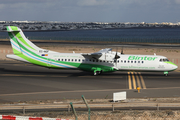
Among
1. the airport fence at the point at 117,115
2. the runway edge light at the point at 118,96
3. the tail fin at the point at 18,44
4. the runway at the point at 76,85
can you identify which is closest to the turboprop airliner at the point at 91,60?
the tail fin at the point at 18,44

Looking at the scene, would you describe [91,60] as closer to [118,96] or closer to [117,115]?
[118,96]

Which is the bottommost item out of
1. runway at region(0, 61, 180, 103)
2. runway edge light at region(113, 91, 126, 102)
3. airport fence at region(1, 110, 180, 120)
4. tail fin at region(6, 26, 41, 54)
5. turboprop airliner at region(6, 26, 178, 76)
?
airport fence at region(1, 110, 180, 120)

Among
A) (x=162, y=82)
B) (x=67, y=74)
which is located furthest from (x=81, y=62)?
(x=162, y=82)

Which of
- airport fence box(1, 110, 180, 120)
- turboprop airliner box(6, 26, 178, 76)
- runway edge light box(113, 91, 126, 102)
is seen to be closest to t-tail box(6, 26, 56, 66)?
turboprop airliner box(6, 26, 178, 76)

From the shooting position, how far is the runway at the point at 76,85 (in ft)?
95.3

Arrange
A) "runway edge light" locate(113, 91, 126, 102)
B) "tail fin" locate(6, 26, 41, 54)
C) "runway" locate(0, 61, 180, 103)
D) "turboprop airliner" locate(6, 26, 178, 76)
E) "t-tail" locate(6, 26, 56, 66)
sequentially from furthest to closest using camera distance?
"tail fin" locate(6, 26, 41, 54) → "t-tail" locate(6, 26, 56, 66) → "turboprop airliner" locate(6, 26, 178, 76) → "runway" locate(0, 61, 180, 103) → "runway edge light" locate(113, 91, 126, 102)

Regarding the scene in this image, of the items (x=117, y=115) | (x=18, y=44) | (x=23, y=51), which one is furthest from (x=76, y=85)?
(x=117, y=115)

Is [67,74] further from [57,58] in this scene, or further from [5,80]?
[5,80]

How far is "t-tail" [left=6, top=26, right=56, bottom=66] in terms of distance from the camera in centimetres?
4166

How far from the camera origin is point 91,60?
41.4 m

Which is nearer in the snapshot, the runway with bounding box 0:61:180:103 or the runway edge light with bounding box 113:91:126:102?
the runway edge light with bounding box 113:91:126:102

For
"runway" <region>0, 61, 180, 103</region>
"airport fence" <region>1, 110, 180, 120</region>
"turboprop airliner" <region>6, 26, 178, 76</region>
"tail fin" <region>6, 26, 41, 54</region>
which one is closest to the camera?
"airport fence" <region>1, 110, 180, 120</region>

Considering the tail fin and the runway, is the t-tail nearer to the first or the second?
the tail fin

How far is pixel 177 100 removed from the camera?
26.3 metres
